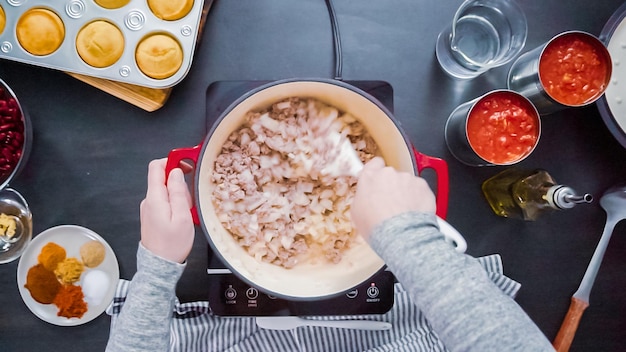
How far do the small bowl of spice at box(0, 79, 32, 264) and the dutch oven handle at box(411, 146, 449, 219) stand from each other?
2.18 ft

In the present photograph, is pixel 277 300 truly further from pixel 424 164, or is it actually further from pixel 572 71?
pixel 572 71

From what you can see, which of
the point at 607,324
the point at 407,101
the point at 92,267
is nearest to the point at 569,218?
the point at 607,324

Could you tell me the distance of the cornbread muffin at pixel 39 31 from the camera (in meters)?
0.92

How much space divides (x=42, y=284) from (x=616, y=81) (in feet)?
3.52

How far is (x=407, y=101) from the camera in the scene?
1.01 meters

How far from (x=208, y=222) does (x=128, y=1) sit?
16.8 inches

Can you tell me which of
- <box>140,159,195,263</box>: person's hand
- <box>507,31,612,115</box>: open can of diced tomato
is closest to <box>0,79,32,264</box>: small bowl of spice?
<box>140,159,195,263</box>: person's hand

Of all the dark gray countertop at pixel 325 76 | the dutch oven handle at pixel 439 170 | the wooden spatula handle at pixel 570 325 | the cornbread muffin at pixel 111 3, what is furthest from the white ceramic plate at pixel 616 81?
the cornbread muffin at pixel 111 3

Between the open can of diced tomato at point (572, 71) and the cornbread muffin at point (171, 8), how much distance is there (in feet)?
1.97

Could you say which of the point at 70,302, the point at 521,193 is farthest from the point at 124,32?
the point at 521,193

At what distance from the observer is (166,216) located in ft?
2.49

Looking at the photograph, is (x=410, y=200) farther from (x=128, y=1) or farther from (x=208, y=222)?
(x=128, y=1)

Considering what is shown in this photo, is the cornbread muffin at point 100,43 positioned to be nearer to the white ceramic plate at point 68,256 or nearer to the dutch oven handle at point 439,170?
the white ceramic plate at point 68,256

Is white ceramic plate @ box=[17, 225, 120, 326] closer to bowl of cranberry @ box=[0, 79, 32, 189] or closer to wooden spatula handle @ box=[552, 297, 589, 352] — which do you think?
bowl of cranberry @ box=[0, 79, 32, 189]
